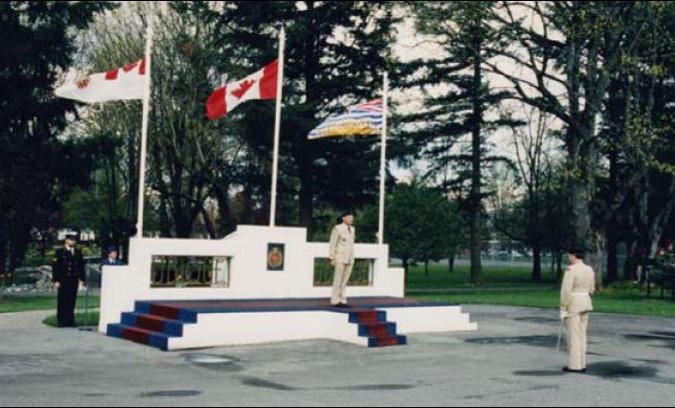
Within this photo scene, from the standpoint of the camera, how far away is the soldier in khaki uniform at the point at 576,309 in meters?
12.9

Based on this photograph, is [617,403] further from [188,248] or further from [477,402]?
[188,248]

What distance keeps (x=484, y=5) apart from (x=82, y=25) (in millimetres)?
15658

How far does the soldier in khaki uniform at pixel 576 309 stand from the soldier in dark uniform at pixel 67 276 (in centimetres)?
1084

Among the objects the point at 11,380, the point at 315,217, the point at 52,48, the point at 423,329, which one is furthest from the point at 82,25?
the point at 11,380

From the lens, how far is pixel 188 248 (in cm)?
1877

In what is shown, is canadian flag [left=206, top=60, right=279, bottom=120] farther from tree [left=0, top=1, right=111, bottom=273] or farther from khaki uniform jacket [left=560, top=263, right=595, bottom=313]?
tree [left=0, top=1, right=111, bottom=273]

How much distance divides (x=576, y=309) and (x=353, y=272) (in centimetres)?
968

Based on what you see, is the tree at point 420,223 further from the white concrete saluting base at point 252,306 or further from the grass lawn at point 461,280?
the white concrete saluting base at point 252,306

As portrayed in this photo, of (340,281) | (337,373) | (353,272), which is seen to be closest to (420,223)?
(353,272)

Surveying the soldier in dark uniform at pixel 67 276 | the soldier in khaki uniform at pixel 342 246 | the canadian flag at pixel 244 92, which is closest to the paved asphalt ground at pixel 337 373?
the soldier in dark uniform at pixel 67 276

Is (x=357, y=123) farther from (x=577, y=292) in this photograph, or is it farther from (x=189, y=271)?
(x=577, y=292)

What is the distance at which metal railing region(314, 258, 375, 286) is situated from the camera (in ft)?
69.9

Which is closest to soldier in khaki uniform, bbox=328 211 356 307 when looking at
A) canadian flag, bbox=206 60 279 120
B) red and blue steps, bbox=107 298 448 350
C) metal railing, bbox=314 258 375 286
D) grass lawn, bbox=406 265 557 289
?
red and blue steps, bbox=107 298 448 350

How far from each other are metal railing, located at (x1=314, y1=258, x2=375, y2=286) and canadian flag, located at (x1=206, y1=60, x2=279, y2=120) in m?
4.40
